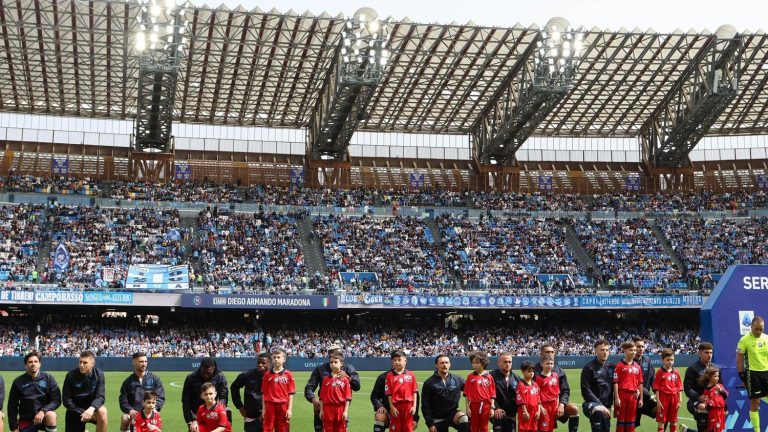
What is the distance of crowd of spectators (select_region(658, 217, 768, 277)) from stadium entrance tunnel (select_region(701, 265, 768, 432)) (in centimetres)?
4101

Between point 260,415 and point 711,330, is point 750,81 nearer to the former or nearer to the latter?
point 711,330

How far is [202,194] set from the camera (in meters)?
58.8

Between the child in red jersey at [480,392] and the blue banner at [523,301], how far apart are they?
114 ft

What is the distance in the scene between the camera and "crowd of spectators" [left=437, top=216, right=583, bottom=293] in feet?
171

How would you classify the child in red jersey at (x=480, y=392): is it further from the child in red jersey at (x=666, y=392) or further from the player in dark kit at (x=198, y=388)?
the player in dark kit at (x=198, y=388)

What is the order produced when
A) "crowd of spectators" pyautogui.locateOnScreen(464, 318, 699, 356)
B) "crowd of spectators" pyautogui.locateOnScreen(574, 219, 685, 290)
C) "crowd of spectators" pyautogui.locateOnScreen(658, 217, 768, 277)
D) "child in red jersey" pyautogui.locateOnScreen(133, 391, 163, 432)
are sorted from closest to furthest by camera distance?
"child in red jersey" pyautogui.locateOnScreen(133, 391, 163, 432) → "crowd of spectators" pyautogui.locateOnScreen(464, 318, 699, 356) → "crowd of spectators" pyautogui.locateOnScreen(574, 219, 685, 290) → "crowd of spectators" pyautogui.locateOnScreen(658, 217, 768, 277)

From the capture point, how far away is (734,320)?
14.8m

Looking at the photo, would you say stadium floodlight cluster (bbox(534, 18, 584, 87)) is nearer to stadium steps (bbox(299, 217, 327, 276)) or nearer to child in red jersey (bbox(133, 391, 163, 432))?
stadium steps (bbox(299, 217, 327, 276))

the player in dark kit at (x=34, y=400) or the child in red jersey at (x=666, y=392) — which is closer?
the player in dark kit at (x=34, y=400)

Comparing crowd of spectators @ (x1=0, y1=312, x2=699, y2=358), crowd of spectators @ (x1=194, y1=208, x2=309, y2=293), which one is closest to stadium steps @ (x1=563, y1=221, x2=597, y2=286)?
crowd of spectators @ (x1=0, y1=312, x2=699, y2=358)

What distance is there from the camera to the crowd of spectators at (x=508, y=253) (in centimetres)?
5200

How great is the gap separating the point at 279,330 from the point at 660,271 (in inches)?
1006

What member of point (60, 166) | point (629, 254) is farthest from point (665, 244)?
point (60, 166)

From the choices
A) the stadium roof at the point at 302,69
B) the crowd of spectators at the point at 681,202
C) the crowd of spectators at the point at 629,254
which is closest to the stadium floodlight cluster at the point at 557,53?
the stadium roof at the point at 302,69
